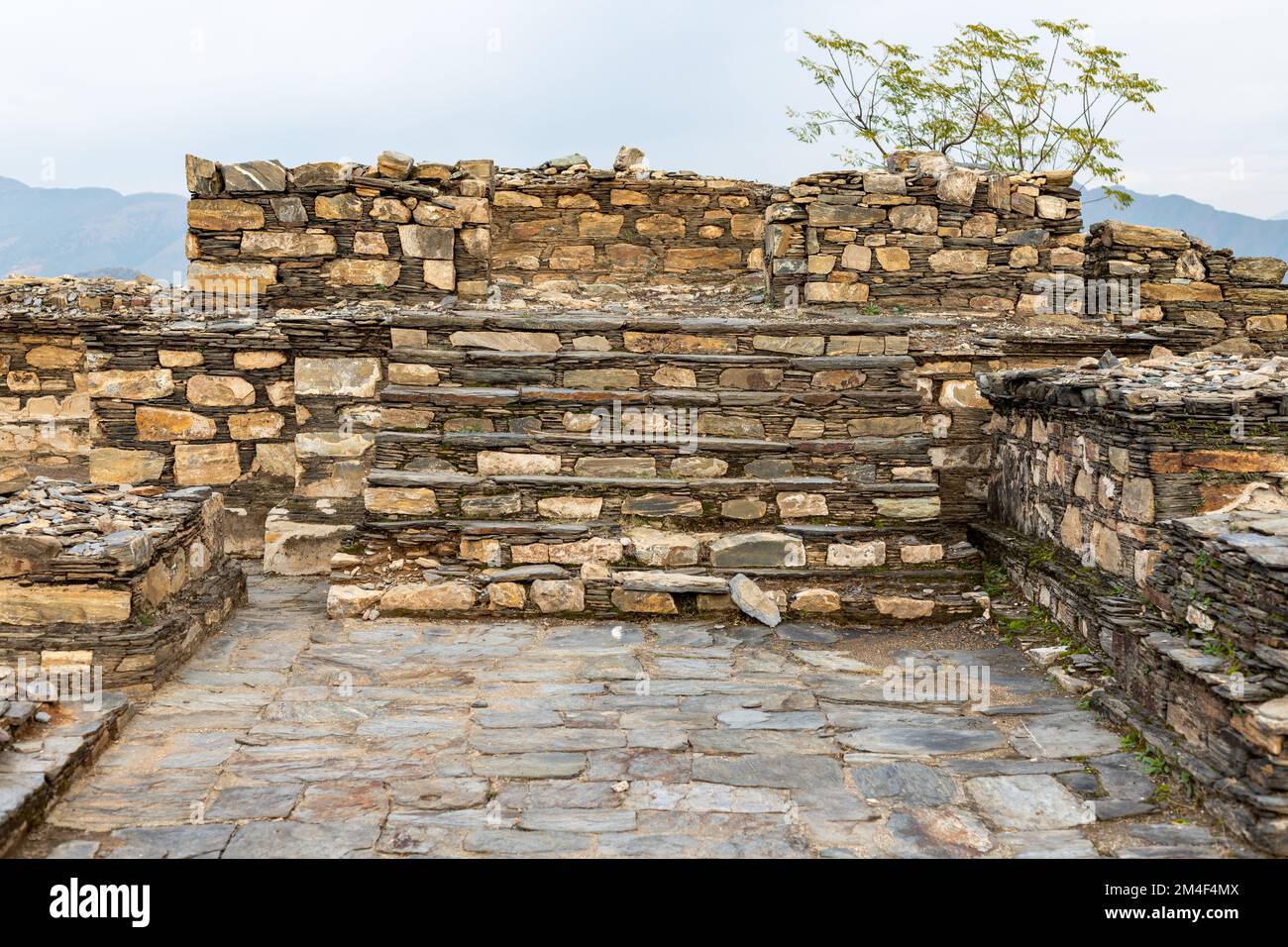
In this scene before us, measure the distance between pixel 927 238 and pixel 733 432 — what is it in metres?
3.53

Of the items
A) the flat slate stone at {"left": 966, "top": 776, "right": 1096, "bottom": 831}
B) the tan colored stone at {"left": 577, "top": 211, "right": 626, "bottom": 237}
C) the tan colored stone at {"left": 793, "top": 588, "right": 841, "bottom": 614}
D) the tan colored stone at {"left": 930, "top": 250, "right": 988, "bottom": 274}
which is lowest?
the flat slate stone at {"left": 966, "top": 776, "right": 1096, "bottom": 831}

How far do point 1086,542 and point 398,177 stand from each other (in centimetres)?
627

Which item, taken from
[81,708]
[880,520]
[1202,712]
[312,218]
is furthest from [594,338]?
[1202,712]

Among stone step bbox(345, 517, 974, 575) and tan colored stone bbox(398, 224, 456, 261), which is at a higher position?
tan colored stone bbox(398, 224, 456, 261)

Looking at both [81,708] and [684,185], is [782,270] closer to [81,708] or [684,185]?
[684,185]

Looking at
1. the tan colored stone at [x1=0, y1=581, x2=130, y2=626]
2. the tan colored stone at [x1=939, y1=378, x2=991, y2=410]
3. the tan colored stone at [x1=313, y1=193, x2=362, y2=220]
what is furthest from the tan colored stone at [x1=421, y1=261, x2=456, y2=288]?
the tan colored stone at [x1=0, y1=581, x2=130, y2=626]

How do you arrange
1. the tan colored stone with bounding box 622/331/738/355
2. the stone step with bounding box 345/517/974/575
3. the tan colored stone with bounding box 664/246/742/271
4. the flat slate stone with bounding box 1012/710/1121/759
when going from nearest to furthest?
1. the flat slate stone with bounding box 1012/710/1121/759
2. the stone step with bounding box 345/517/974/575
3. the tan colored stone with bounding box 622/331/738/355
4. the tan colored stone with bounding box 664/246/742/271

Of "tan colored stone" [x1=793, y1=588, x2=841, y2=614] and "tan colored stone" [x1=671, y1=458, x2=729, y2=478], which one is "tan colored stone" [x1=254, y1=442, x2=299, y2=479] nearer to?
"tan colored stone" [x1=671, y1=458, x2=729, y2=478]

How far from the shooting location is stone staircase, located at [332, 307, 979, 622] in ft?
21.6

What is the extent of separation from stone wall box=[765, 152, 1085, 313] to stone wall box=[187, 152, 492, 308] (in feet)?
9.63

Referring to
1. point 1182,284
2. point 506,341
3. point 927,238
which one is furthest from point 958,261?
point 506,341

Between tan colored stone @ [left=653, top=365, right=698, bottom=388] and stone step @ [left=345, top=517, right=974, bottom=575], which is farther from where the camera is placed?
tan colored stone @ [left=653, top=365, right=698, bottom=388]

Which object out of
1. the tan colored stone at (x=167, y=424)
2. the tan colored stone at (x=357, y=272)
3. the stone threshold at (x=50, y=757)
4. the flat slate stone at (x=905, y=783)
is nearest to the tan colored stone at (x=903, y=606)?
the flat slate stone at (x=905, y=783)

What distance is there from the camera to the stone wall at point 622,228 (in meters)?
10.8
